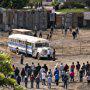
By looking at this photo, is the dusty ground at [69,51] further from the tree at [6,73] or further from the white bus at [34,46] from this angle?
the tree at [6,73]

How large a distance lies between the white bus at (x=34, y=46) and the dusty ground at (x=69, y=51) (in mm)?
742

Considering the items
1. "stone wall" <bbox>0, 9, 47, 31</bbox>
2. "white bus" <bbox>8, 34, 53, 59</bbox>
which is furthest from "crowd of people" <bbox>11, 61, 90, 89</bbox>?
"stone wall" <bbox>0, 9, 47, 31</bbox>

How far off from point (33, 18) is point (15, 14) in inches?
104

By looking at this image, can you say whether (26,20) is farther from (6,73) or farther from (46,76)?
(6,73)

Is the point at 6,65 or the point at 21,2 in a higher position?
the point at 6,65

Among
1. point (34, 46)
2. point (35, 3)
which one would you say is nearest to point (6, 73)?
point (34, 46)

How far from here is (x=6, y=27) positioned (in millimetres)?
62406

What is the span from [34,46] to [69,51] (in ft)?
18.6

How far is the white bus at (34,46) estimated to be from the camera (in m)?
40.0

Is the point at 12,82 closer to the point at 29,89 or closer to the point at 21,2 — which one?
the point at 29,89

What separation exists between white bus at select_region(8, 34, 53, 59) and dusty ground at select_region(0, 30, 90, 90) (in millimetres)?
742

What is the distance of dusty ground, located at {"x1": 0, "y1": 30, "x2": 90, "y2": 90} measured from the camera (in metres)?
29.4

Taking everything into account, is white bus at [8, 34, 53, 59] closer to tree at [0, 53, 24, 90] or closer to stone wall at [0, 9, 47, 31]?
stone wall at [0, 9, 47, 31]

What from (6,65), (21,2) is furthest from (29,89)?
(21,2)
